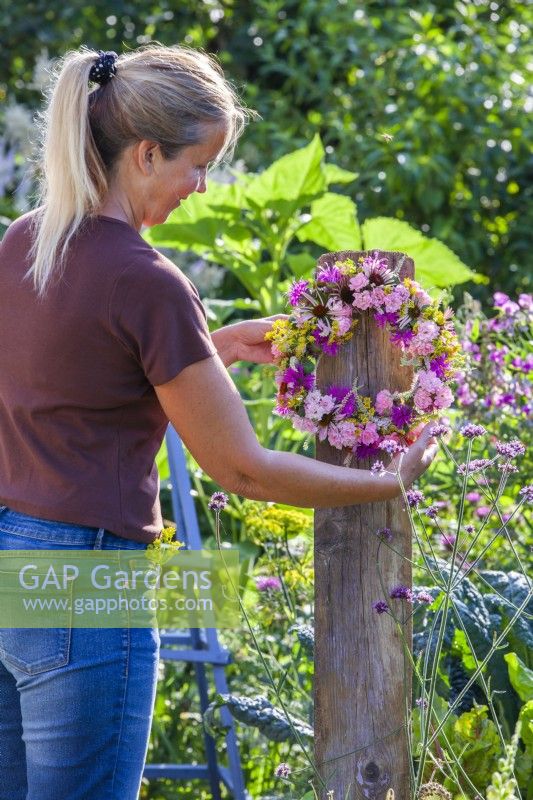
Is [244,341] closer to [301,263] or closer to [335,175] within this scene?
[301,263]

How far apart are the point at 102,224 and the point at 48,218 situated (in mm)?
86

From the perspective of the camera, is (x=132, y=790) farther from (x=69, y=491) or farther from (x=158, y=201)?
(x=158, y=201)

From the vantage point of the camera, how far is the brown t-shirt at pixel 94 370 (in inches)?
61.3

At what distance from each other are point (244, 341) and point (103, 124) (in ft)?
1.94

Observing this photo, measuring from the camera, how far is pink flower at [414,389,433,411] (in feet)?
6.52

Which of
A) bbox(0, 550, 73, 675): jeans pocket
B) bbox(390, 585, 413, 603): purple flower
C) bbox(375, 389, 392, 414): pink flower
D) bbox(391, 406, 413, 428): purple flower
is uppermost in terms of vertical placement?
bbox(375, 389, 392, 414): pink flower

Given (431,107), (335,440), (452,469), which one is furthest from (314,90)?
(335,440)

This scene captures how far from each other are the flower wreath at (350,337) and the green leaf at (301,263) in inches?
68.5

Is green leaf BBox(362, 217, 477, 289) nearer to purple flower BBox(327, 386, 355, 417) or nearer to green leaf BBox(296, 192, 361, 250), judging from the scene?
green leaf BBox(296, 192, 361, 250)

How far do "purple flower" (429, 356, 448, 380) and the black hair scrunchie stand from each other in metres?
0.73

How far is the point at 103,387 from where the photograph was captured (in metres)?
1.59

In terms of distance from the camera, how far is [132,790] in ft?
5.60

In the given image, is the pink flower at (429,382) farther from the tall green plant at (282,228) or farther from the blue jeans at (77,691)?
the tall green plant at (282,228)

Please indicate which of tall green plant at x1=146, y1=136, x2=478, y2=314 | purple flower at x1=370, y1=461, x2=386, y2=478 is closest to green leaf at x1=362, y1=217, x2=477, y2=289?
tall green plant at x1=146, y1=136, x2=478, y2=314
